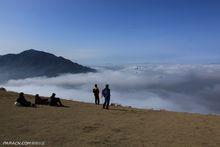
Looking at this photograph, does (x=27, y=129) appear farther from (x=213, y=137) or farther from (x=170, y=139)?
(x=213, y=137)

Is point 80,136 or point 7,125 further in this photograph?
point 7,125

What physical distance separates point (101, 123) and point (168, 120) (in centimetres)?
458

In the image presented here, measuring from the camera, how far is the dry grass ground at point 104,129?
1534cm

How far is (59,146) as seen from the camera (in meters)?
14.2

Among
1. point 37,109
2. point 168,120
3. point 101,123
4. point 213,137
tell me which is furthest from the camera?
point 37,109

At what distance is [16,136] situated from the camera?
1564cm

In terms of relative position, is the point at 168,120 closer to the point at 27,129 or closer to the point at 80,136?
the point at 80,136

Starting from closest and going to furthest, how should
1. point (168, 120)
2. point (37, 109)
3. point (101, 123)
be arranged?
point (101, 123), point (168, 120), point (37, 109)

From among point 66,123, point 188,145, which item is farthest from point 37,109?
point 188,145

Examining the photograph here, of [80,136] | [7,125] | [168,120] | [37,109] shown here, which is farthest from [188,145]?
[37,109]

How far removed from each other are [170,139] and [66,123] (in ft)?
20.2

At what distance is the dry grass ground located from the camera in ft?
50.3

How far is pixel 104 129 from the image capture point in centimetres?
1788

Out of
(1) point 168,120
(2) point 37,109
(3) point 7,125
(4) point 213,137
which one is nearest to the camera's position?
(4) point 213,137
